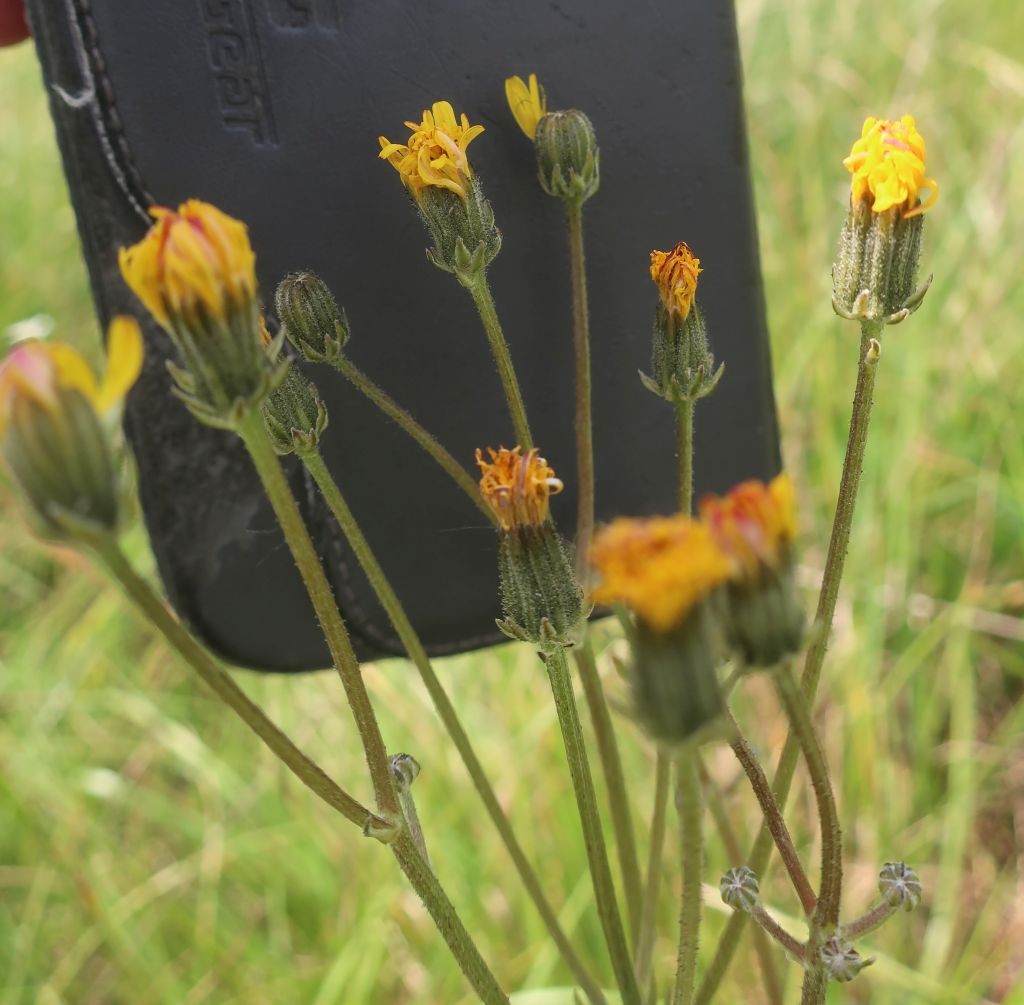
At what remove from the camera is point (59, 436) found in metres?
0.42

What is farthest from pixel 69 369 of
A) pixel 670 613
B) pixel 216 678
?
pixel 670 613

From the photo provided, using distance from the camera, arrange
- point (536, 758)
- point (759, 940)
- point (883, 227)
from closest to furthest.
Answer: point (883, 227) → point (759, 940) → point (536, 758)

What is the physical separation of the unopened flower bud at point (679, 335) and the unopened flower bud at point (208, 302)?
27 centimetres

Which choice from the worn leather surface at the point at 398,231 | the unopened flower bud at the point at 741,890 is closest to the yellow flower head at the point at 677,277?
the worn leather surface at the point at 398,231

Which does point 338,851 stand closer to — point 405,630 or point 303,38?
point 405,630

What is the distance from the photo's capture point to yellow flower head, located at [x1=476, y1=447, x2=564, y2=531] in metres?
0.57

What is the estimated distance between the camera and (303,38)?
77 centimetres

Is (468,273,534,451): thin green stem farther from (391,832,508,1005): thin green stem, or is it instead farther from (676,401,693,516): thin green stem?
(391,832,508,1005): thin green stem

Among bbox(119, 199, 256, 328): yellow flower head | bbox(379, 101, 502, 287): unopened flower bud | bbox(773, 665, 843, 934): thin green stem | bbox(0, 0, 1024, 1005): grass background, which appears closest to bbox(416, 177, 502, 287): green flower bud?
bbox(379, 101, 502, 287): unopened flower bud

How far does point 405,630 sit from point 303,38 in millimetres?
438

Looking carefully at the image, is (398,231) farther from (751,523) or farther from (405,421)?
(751,523)

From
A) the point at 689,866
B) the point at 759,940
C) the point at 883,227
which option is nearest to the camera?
the point at 689,866

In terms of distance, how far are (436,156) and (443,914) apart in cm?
43

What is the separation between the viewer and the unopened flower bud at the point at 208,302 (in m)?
0.45
